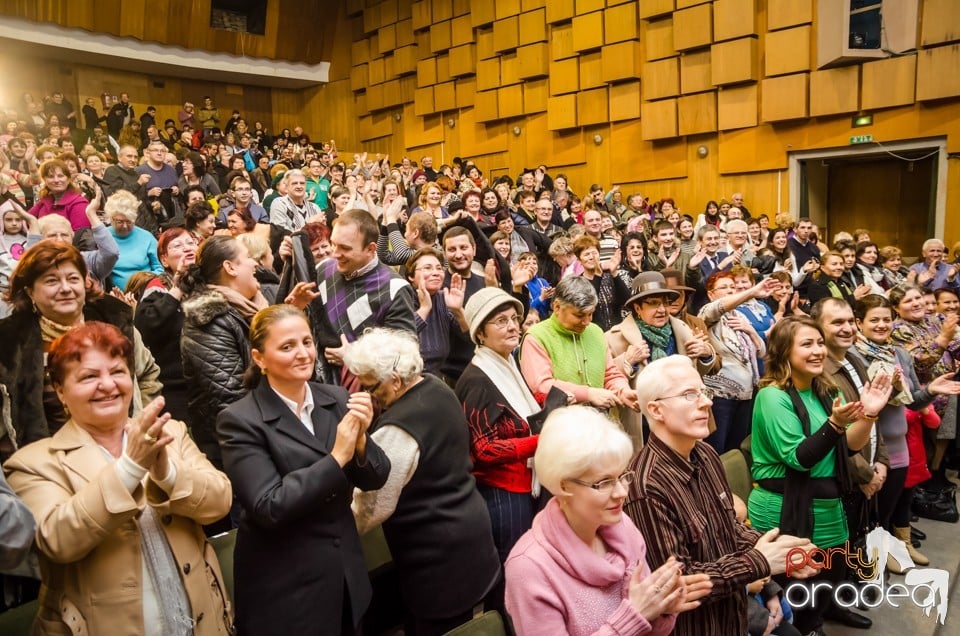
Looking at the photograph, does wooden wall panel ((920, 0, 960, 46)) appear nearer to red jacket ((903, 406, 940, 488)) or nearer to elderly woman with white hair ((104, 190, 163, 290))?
red jacket ((903, 406, 940, 488))

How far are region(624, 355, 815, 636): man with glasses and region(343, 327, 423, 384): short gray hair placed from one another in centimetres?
66

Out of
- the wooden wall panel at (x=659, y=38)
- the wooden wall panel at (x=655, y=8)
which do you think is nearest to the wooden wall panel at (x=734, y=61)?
the wooden wall panel at (x=659, y=38)

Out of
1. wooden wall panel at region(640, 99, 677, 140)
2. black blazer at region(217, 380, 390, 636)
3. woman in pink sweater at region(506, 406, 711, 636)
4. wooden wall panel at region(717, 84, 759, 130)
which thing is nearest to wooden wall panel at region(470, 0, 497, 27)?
wooden wall panel at region(640, 99, 677, 140)

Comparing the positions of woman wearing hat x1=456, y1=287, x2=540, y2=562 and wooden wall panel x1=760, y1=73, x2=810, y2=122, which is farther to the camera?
wooden wall panel x1=760, y1=73, x2=810, y2=122

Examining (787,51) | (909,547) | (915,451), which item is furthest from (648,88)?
(909,547)

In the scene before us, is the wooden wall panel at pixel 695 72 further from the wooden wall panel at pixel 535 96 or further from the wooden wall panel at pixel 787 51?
the wooden wall panel at pixel 535 96

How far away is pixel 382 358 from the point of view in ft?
6.23

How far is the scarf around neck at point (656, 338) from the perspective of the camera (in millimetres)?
3135

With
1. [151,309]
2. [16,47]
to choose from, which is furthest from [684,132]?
[16,47]

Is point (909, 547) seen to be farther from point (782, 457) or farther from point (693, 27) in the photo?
point (693, 27)

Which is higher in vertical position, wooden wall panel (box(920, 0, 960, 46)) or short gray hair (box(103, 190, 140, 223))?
wooden wall panel (box(920, 0, 960, 46))

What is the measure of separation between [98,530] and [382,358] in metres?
0.79

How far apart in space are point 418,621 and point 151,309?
148 cm

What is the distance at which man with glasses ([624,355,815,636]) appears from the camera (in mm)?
1725
